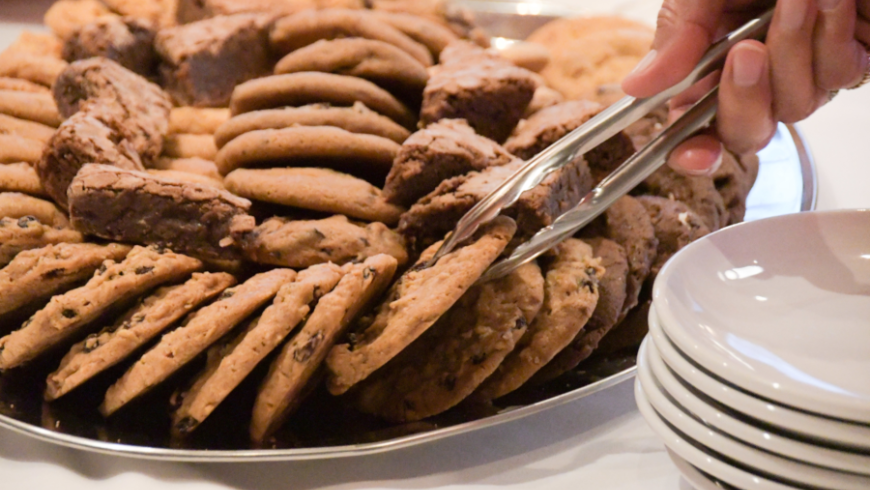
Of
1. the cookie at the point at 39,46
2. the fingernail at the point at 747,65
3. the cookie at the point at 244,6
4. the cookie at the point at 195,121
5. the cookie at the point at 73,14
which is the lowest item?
the cookie at the point at 195,121

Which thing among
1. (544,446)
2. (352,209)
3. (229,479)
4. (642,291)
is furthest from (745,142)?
(229,479)

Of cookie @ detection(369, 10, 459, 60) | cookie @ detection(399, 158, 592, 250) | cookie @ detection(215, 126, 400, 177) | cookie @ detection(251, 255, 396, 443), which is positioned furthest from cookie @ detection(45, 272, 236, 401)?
cookie @ detection(369, 10, 459, 60)

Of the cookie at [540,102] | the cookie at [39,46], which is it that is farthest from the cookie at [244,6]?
the cookie at [540,102]

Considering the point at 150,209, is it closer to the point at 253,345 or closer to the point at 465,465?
the point at 253,345

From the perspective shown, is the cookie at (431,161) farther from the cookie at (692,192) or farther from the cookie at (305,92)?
the cookie at (692,192)

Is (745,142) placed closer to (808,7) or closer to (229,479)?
(808,7)

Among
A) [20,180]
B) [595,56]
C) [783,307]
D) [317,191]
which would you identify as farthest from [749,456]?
[595,56]

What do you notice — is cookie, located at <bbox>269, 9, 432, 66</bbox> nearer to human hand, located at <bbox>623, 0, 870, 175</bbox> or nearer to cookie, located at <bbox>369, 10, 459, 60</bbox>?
cookie, located at <bbox>369, 10, 459, 60</bbox>
